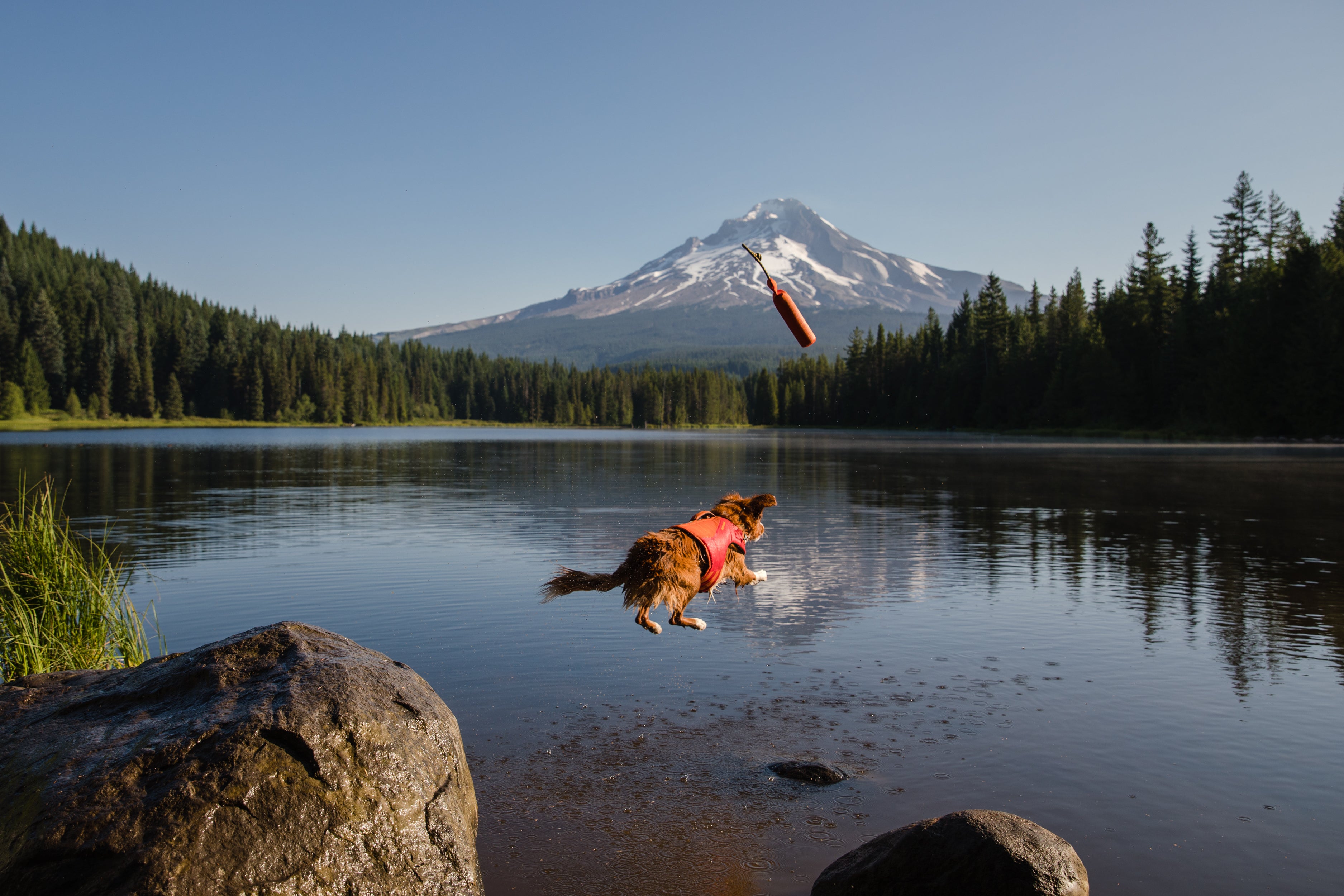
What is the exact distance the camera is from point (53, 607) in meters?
10.0

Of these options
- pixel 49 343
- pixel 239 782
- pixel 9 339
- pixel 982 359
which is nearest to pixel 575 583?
pixel 239 782

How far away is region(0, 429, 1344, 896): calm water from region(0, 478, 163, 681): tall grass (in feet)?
9.16

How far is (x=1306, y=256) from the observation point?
74750 mm

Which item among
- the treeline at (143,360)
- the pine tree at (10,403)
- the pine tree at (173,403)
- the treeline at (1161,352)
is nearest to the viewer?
the treeline at (1161,352)

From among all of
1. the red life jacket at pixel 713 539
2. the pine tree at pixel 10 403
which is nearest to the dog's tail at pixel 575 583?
the red life jacket at pixel 713 539

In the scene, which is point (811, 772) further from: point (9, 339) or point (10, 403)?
point (9, 339)

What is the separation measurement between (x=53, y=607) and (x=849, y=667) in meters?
9.73

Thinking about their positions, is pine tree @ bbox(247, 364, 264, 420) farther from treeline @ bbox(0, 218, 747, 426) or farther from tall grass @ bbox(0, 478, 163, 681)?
tall grass @ bbox(0, 478, 163, 681)

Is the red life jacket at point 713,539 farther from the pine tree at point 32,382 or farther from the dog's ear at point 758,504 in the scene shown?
the pine tree at point 32,382

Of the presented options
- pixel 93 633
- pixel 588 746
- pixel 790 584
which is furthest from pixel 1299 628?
pixel 93 633

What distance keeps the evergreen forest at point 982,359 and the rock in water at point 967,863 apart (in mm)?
79809

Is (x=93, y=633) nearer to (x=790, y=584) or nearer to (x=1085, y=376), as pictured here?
(x=790, y=584)

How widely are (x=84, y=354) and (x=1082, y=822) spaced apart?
188224 millimetres

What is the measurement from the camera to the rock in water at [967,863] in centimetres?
557
